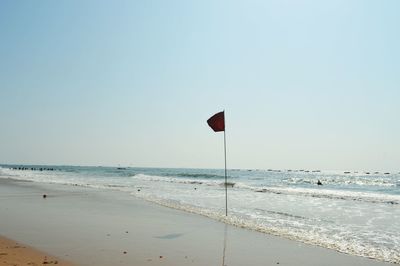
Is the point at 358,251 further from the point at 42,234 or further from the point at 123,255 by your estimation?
the point at 42,234

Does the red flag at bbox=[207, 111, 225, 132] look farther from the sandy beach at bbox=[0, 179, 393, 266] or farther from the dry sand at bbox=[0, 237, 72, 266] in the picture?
the dry sand at bbox=[0, 237, 72, 266]

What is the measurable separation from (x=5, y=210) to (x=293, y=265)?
478 inches

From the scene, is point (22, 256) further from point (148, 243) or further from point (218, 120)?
point (218, 120)

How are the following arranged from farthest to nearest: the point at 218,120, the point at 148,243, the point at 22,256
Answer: the point at 218,120
the point at 148,243
the point at 22,256

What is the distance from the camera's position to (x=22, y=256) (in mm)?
7703

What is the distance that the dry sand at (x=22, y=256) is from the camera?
7.18m

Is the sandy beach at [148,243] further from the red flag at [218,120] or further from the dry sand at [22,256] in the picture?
the red flag at [218,120]

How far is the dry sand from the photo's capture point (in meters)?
7.18

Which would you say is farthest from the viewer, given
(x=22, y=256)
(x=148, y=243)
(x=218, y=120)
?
(x=218, y=120)

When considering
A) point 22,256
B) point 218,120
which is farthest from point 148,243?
point 218,120

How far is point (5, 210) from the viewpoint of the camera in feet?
51.1

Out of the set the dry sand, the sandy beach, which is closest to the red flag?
the sandy beach

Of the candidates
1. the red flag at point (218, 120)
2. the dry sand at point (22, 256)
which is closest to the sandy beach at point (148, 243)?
the dry sand at point (22, 256)

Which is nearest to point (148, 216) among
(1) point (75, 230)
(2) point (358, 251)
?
(1) point (75, 230)
